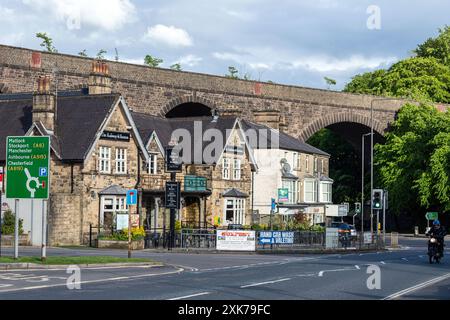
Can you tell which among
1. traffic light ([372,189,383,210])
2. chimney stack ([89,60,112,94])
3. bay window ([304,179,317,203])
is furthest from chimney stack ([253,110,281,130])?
traffic light ([372,189,383,210])

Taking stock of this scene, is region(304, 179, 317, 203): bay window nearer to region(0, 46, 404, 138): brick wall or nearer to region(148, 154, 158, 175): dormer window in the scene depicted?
region(0, 46, 404, 138): brick wall

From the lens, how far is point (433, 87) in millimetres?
116562

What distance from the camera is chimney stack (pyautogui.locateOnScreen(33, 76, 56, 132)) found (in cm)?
5491

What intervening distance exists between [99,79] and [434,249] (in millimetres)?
29184

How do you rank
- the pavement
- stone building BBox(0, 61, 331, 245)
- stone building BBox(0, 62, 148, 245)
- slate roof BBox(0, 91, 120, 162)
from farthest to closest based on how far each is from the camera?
slate roof BBox(0, 91, 120, 162) < stone building BBox(0, 61, 331, 245) < stone building BBox(0, 62, 148, 245) < the pavement

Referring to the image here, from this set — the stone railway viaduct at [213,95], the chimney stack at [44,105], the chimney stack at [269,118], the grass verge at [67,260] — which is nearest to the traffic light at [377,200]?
the chimney stack at [44,105]

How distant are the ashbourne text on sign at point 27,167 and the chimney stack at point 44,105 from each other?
72.2 ft

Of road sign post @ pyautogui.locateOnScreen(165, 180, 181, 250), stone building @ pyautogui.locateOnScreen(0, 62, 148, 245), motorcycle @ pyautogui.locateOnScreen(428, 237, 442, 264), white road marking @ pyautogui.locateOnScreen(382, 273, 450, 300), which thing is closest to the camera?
white road marking @ pyautogui.locateOnScreen(382, 273, 450, 300)

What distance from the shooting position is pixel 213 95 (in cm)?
8050

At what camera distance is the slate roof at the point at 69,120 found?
54438 millimetres

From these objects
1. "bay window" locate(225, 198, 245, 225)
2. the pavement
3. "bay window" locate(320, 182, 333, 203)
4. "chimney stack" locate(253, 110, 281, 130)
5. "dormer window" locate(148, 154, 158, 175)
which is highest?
"chimney stack" locate(253, 110, 281, 130)

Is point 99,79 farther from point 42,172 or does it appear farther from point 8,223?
point 42,172
